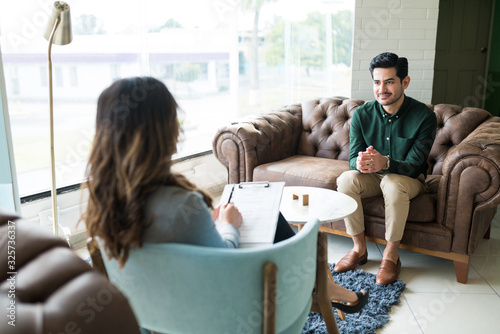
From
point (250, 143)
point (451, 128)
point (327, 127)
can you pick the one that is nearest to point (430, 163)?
point (451, 128)

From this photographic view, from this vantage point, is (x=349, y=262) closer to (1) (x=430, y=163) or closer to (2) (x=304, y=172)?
(2) (x=304, y=172)

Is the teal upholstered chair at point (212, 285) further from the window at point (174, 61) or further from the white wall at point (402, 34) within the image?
the white wall at point (402, 34)

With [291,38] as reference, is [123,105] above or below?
below

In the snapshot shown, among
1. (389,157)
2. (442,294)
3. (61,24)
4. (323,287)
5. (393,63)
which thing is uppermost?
(61,24)

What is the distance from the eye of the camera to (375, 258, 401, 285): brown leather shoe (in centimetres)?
228

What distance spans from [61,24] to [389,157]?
1788 millimetres

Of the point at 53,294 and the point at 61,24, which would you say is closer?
the point at 53,294

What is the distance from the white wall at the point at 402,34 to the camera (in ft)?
11.3


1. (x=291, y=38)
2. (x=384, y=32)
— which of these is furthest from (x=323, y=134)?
(x=291, y=38)

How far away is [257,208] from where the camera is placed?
156cm

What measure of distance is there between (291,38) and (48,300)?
426cm

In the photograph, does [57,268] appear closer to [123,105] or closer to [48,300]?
[48,300]

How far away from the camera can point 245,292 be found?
104 cm

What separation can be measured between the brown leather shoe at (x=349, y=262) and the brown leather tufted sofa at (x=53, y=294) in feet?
5.82
